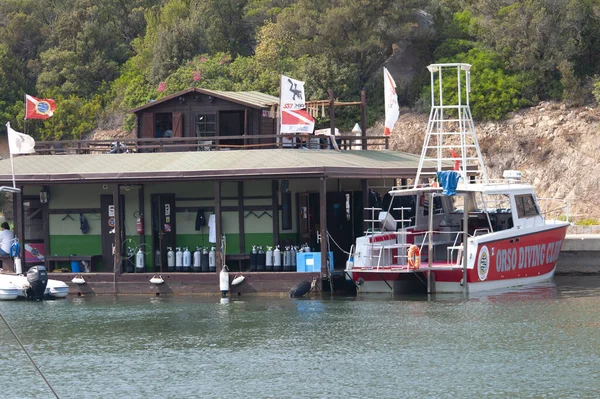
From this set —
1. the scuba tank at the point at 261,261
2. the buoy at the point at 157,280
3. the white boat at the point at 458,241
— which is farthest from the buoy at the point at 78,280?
the white boat at the point at 458,241

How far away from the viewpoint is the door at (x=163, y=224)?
3131 centimetres

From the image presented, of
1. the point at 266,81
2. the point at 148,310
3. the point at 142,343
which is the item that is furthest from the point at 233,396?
the point at 266,81

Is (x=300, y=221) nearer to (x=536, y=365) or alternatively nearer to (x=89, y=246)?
(x=89, y=246)

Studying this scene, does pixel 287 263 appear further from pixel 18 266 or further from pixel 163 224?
pixel 18 266

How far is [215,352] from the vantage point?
2169cm

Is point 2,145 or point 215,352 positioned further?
point 2,145

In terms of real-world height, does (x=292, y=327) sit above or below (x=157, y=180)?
below

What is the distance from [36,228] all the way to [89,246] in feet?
6.06

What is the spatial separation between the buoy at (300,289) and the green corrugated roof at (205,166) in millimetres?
2868

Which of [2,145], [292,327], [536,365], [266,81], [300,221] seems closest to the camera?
[536,365]

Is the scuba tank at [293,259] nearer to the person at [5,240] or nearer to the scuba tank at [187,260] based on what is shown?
the scuba tank at [187,260]

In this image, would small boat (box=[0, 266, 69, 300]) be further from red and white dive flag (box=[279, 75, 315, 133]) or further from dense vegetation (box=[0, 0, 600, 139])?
dense vegetation (box=[0, 0, 600, 139])

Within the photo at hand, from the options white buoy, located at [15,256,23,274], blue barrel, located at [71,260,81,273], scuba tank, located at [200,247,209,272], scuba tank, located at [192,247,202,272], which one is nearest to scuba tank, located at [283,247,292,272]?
scuba tank, located at [200,247,209,272]

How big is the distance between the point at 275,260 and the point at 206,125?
631 cm
